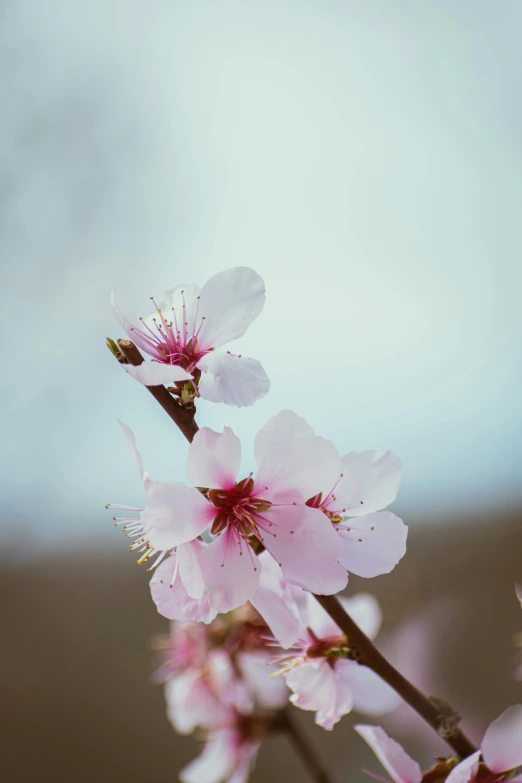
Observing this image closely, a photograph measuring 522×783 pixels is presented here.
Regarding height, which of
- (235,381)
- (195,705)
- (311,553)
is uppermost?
(235,381)

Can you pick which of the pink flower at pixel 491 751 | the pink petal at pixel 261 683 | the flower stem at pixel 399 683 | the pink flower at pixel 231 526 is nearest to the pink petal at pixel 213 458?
the pink flower at pixel 231 526

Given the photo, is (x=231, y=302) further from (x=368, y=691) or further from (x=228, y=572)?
(x=368, y=691)

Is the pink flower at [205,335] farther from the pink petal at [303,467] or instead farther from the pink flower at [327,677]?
the pink flower at [327,677]

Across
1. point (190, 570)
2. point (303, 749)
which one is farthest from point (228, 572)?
point (303, 749)

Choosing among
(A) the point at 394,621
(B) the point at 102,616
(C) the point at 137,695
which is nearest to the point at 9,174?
(B) the point at 102,616

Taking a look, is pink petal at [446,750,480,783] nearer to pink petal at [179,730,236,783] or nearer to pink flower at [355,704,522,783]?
pink flower at [355,704,522,783]

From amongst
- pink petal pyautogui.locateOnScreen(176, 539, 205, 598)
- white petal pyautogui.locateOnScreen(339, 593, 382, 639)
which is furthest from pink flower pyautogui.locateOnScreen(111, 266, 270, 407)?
white petal pyautogui.locateOnScreen(339, 593, 382, 639)
